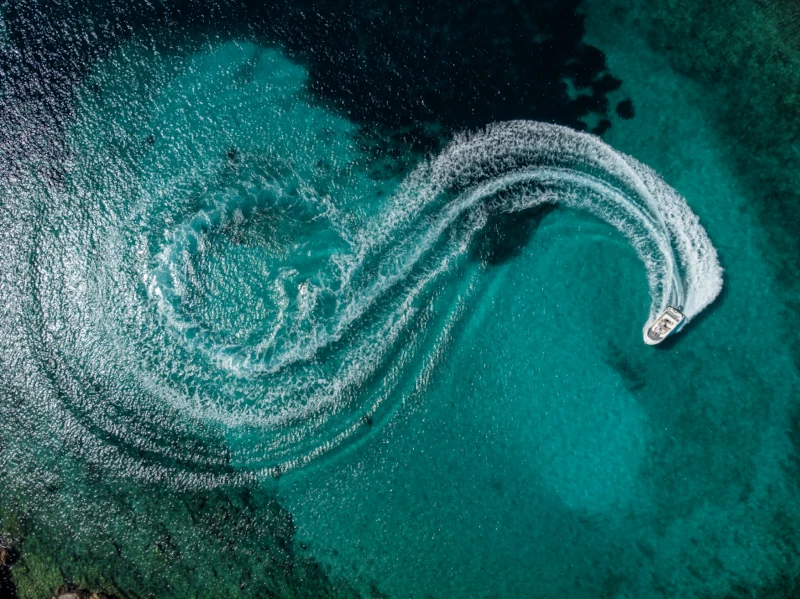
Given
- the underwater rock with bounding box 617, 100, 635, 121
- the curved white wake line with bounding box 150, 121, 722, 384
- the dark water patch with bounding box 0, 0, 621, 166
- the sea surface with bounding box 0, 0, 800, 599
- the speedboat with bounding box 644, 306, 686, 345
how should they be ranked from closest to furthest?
the speedboat with bounding box 644, 306, 686, 345 → the sea surface with bounding box 0, 0, 800, 599 → the curved white wake line with bounding box 150, 121, 722, 384 → the underwater rock with bounding box 617, 100, 635, 121 → the dark water patch with bounding box 0, 0, 621, 166

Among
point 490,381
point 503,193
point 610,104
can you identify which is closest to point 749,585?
point 490,381

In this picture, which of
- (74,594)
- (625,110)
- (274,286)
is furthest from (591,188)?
(74,594)

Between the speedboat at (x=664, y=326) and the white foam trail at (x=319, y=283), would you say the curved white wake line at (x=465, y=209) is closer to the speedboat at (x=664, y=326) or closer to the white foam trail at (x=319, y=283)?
the white foam trail at (x=319, y=283)

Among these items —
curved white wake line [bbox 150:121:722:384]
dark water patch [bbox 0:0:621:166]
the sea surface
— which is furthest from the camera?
dark water patch [bbox 0:0:621:166]

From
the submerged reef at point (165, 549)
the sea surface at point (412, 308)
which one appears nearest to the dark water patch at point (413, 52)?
the sea surface at point (412, 308)

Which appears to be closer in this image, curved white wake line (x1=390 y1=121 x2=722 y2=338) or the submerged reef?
curved white wake line (x1=390 y1=121 x2=722 y2=338)

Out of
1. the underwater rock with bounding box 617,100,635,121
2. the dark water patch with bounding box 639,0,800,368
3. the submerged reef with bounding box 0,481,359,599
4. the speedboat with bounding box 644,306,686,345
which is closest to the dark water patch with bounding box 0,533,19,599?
the submerged reef with bounding box 0,481,359,599

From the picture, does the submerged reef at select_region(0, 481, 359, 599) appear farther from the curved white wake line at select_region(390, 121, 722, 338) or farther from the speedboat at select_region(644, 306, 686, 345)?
the speedboat at select_region(644, 306, 686, 345)
